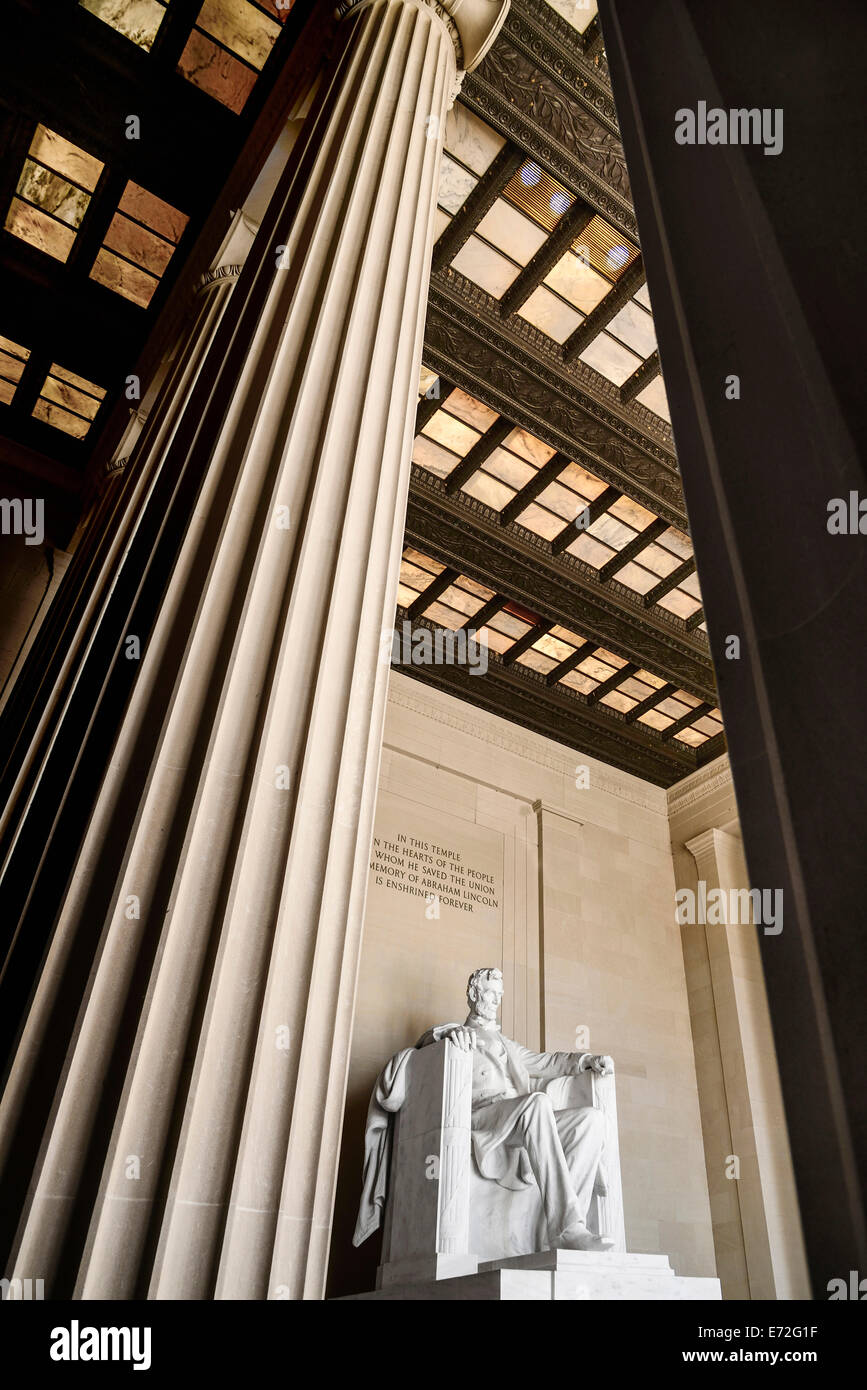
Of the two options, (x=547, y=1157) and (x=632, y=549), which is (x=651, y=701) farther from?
(x=547, y=1157)

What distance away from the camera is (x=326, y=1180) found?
2.21 m

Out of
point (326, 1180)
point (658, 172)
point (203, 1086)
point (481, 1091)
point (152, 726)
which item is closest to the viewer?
point (658, 172)

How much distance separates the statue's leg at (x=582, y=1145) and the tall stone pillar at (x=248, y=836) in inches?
218

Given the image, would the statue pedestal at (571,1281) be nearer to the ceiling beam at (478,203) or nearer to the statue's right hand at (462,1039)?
the statue's right hand at (462,1039)

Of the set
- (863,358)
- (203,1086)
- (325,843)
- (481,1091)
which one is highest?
→ (481,1091)

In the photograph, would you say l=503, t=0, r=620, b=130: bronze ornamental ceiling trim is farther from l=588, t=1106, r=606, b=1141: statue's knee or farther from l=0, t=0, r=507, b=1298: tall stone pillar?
l=588, t=1106, r=606, b=1141: statue's knee

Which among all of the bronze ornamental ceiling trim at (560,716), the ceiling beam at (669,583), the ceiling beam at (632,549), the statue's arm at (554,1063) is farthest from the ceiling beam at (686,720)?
the statue's arm at (554,1063)

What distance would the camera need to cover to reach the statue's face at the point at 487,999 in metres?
8.45

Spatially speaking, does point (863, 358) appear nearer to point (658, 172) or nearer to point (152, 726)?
point (658, 172)

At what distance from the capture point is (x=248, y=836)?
7.81 ft

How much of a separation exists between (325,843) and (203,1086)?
74 cm

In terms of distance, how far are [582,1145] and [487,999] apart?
166 cm

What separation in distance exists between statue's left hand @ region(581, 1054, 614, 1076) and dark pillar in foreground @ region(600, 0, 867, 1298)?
305 inches
